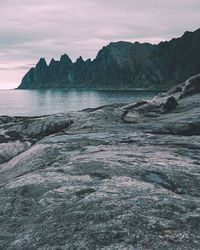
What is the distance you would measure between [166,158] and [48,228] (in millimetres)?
6629

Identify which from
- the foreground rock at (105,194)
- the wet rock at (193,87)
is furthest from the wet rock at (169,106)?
the foreground rock at (105,194)

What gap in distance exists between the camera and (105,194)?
7.07 metres

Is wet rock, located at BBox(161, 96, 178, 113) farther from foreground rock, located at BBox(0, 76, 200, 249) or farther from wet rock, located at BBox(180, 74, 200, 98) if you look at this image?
foreground rock, located at BBox(0, 76, 200, 249)

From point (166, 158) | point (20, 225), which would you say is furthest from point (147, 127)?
Result: point (20, 225)

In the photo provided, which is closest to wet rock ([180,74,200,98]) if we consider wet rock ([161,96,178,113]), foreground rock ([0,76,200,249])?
wet rock ([161,96,178,113])

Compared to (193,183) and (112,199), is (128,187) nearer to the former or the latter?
(112,199)

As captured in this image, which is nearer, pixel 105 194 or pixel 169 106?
pixel 105 194

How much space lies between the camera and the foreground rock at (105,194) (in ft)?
16.7

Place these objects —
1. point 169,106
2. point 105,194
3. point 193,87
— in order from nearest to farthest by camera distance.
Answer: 1. point 105,194
2. point 169,106
3. point 193,87

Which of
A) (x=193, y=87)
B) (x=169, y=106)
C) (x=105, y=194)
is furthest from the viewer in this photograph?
(x=193, y=87)

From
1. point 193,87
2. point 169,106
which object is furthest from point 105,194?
point 193,87

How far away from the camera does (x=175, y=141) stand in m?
13.8

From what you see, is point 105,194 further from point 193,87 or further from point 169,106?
point 193,87

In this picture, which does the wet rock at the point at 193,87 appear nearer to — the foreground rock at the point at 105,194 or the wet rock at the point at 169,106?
the wet rock at the point at 169,106
